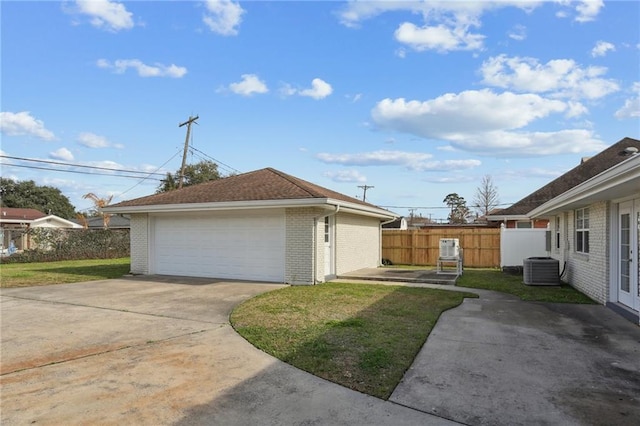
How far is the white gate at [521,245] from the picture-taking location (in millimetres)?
17016

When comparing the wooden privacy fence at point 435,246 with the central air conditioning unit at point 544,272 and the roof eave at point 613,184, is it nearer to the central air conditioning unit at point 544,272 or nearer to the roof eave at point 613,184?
the central air conditioning unit at point 544,272

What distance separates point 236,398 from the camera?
3816mm

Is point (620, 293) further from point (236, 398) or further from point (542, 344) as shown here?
point (236, 398)

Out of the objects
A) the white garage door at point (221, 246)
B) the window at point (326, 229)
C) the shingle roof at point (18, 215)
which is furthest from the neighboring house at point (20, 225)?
the window at point (326, 229)

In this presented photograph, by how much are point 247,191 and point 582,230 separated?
9636mm

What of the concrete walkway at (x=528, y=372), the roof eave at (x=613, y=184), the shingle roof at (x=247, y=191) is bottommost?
the concrete walkway at (x=528, y=372)

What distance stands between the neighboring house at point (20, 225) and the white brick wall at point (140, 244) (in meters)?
10.4

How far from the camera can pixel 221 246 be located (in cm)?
1319

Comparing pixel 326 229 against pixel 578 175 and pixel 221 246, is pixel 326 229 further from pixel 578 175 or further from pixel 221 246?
pixel 578 175

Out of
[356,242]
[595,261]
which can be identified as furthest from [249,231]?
[595,261]

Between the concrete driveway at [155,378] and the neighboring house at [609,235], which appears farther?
the neighboring house at [609,235]

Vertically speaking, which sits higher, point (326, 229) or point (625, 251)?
point (326, 229)

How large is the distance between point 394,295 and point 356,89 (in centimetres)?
825

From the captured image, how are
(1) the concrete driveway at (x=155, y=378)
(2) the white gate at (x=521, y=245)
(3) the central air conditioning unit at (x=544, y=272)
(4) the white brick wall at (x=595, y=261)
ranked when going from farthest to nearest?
1. (2) the white gate at (x=521, y=245)
2. (3) the central air conditioning unit at (x=544, y=272)
3. (4) the white brick wall at (x=595, y=261)
4. (1) the concrete driveway at (x=155, y=378)
